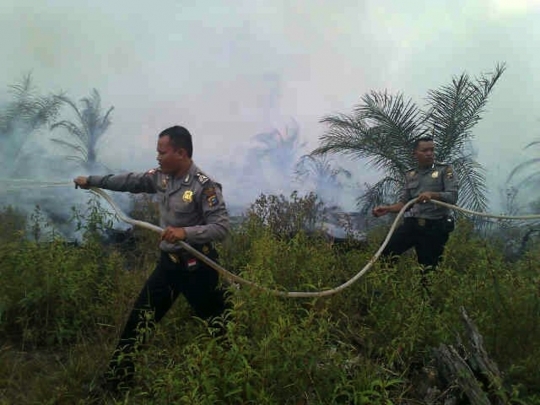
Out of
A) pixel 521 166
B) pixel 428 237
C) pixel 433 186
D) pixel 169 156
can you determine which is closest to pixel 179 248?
pixel 169 156

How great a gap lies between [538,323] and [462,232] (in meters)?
3.16

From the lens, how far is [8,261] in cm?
384

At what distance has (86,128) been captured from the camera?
869 centimetres

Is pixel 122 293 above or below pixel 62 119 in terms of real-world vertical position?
below

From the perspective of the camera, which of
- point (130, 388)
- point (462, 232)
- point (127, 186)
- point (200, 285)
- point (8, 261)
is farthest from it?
point (462, 232)

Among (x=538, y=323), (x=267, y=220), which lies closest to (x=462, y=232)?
(x=267, y=220)

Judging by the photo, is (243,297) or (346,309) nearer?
(243,297)

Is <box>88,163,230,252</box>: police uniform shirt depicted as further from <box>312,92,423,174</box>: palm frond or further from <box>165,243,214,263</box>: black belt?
<box>312,92,423,174</box>: palm frond

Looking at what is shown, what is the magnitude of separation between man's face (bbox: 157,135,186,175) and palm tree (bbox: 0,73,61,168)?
6.11 m

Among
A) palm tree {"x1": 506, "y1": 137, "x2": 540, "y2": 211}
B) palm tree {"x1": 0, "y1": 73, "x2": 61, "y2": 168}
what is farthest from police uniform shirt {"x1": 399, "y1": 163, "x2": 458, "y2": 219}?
palm tree {"x1": 0, "y1": 73, "x2": 61, "y2": 168}

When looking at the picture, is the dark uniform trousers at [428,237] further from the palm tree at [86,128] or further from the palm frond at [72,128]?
the palm frond at [72,128]

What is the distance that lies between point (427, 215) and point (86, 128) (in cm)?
618

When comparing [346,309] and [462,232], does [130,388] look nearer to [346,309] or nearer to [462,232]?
[346,309]

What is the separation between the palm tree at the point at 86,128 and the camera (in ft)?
28.1
